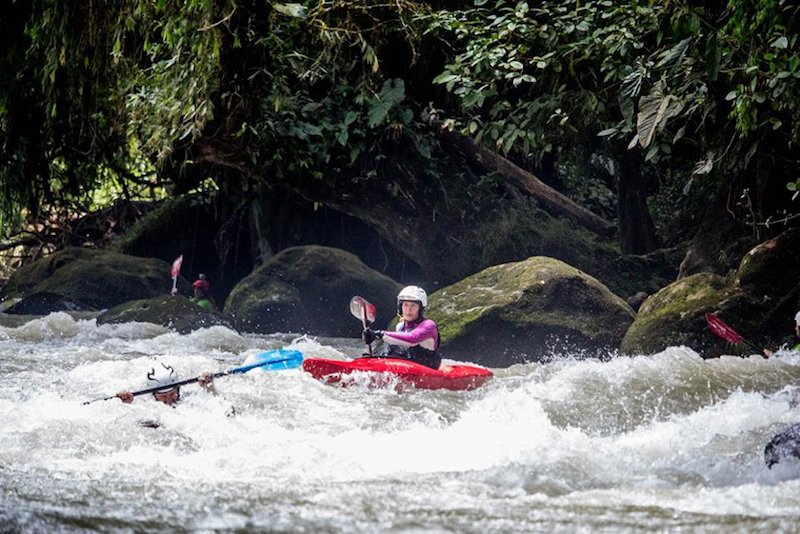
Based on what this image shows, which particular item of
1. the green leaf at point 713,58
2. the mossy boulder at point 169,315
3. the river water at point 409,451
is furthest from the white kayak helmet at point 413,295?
the mossy boulder at point 169,315

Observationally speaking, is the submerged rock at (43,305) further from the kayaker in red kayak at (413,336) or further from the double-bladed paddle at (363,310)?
the kayaker in red kayak at (413,336)

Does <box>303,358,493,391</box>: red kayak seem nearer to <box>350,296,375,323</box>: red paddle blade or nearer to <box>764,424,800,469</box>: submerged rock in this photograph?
<box>350,296,375,323</box>: red paddle blade

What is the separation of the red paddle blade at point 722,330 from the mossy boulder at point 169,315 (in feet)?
18.5

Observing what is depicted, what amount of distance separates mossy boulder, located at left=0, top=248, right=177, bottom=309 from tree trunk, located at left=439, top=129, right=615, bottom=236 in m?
4.92

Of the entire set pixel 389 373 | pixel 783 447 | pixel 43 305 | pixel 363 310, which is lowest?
pixel 43 305

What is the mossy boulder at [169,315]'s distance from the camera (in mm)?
10141

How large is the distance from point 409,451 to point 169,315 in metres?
6.67

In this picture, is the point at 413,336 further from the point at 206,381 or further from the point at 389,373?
the point at 206,381

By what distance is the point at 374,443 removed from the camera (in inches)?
176

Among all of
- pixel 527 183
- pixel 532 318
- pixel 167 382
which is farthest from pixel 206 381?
pixel 527 183

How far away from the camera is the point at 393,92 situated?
9344 millimetres

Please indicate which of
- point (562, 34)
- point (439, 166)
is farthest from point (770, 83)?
point (439, 166)

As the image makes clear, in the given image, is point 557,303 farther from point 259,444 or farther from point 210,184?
point 210,184

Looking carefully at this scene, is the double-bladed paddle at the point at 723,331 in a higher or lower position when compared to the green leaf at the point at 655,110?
lower
